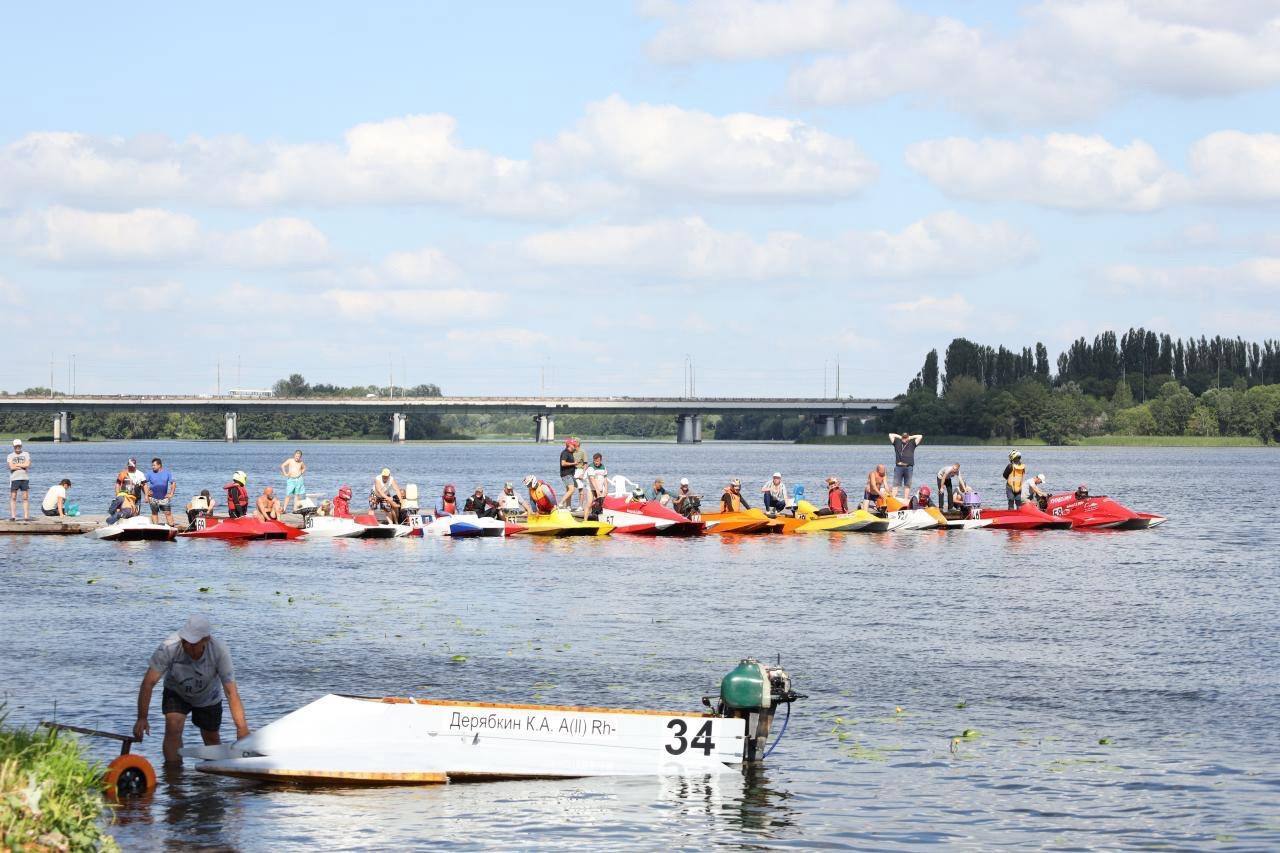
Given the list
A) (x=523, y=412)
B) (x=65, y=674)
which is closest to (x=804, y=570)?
(x=65, y=674)

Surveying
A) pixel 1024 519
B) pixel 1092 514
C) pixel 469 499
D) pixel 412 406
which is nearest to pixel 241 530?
pixel 469 499

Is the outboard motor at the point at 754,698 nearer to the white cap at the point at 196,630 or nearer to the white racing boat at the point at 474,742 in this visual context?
the white racing boat at the point at 474,742

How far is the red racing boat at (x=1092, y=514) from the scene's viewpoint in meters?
49.4

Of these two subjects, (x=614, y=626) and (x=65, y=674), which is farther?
(x=614, y=626)

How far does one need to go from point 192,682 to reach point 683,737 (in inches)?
198

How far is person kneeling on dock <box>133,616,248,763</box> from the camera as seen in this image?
14.9 meters

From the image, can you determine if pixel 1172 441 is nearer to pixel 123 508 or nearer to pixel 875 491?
pixel 875 491

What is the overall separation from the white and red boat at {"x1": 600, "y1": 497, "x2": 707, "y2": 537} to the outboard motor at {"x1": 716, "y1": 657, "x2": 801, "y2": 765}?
2846cm

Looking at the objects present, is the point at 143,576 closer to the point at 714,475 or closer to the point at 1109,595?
the point at 1109,595

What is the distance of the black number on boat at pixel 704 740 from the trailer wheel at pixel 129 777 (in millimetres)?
5509

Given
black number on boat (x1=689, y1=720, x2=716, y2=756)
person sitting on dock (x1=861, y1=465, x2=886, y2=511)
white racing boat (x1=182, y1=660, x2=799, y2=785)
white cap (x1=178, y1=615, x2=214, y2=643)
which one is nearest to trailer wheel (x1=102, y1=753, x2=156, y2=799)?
white racing boat (x1=182, y1=660, x2=799, y2=785)

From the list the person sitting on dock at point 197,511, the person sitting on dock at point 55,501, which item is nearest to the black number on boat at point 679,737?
the person sitting on dock at point 197,511

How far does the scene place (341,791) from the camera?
15906mm

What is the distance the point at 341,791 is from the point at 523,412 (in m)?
177
